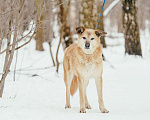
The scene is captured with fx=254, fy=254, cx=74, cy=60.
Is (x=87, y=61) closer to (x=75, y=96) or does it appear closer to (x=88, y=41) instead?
(x=88, y=41)

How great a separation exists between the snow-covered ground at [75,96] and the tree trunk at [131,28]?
74 cm

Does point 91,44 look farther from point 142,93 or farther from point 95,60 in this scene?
point 142,93

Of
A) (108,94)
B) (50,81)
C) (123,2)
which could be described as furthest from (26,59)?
(108,94)

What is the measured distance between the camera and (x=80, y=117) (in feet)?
11.0

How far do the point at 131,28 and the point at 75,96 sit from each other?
18.6 ft

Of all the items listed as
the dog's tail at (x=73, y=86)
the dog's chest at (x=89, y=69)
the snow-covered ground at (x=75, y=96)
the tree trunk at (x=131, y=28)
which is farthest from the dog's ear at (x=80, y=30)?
the tree trunk at (x=131, y=28)

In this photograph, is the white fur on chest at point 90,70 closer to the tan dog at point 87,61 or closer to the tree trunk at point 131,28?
the tan dog at point 87,61

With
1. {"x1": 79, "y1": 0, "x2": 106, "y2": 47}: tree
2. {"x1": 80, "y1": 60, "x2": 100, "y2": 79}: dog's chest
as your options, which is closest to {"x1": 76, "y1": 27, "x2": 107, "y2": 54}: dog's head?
{"x1": 80, "y1": 60, "x2": 100, "y2": 79}: dog's chest

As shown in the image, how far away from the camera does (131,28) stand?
33.4 ft

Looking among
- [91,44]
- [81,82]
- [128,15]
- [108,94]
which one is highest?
[128,15]

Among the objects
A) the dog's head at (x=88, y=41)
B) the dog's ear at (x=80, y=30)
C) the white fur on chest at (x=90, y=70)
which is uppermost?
the dog's ear at (x=80, y=30)

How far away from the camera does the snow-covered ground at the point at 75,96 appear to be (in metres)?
3.42

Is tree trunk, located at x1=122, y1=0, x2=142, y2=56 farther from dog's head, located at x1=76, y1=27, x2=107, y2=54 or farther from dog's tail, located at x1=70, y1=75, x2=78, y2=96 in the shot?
dog's head, located at x1=76, y1=27, x2=107, y2=54

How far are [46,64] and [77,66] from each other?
6.05m
